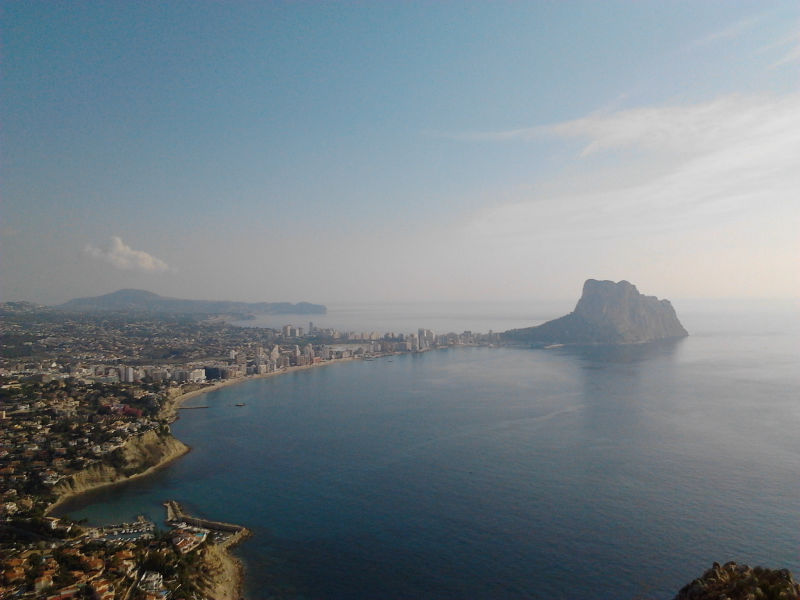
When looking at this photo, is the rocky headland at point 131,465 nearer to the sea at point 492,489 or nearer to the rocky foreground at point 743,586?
the sea at point 492,489

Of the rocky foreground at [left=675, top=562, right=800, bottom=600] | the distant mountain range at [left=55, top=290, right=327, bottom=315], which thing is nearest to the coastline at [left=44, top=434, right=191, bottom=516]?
the rocky foreground at [left=675, top=562, right=800, bottom=600]

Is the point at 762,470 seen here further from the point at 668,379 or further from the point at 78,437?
the point at 78,437

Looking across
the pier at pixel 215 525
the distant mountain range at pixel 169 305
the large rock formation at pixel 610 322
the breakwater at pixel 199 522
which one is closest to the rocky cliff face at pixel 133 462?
the breakwater at pixel 199 522

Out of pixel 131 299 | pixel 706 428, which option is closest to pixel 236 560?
pixel 706 428

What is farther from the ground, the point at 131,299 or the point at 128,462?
the point at 131,299

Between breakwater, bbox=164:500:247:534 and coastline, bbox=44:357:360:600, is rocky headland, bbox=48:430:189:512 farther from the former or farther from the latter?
breakwater, bbox=164:500:247:534

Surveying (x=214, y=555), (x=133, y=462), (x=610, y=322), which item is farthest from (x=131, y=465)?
(x=610, y=322)

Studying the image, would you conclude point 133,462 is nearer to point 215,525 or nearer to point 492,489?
point 215,525
